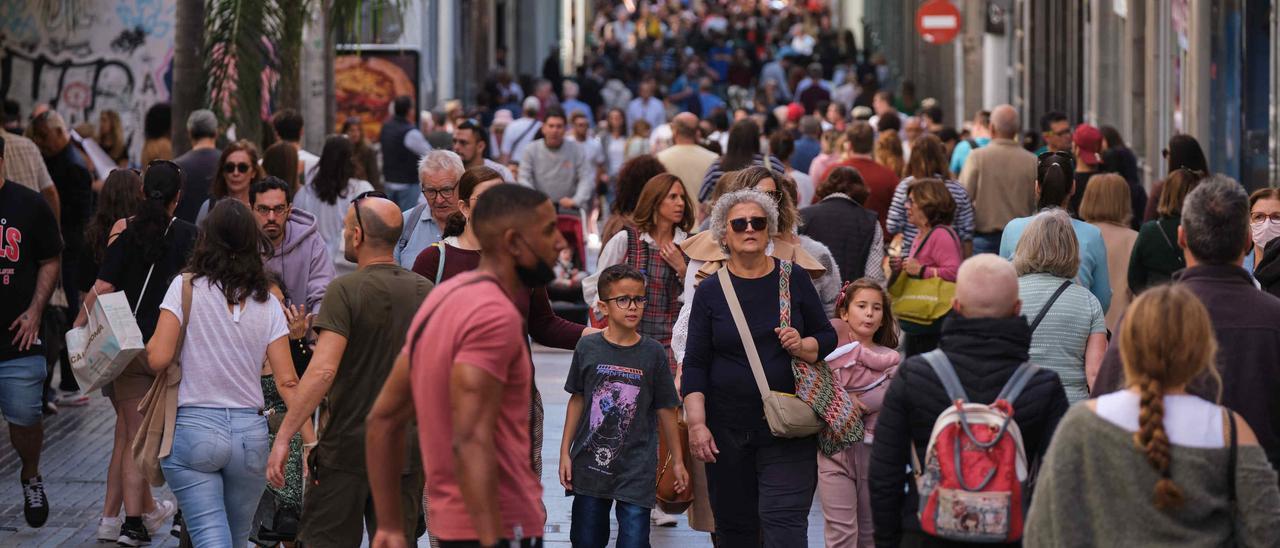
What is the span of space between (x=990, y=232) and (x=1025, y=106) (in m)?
15.7

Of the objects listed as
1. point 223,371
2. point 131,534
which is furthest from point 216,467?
point 131,534

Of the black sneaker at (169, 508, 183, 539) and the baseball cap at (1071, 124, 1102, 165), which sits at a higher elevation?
the baseball cap at (1071, 124, 1102, 165)

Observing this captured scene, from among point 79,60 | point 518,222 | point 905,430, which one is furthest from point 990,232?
point 79,60

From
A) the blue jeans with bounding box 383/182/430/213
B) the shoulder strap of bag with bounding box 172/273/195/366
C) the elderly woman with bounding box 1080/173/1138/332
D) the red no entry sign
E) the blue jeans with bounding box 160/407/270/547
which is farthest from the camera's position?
the red no entry sign

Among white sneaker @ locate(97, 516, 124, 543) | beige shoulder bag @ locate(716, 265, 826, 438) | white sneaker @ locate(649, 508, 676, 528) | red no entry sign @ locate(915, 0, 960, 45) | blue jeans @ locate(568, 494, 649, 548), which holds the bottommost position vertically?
white sneaker @ locate(649, 508, 676, 528)

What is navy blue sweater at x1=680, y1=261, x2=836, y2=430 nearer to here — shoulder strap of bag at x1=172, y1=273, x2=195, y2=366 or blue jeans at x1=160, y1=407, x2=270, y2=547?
blue jeans at x1=160, y1=407, x2=270, y2=547

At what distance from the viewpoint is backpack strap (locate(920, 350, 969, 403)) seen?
16.6ft

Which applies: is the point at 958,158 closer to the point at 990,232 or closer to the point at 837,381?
the point at 990,232

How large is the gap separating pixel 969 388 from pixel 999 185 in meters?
8.18

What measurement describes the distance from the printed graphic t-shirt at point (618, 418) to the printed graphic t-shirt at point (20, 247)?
3038 mm

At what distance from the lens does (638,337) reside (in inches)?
283

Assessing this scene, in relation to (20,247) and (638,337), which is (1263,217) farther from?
(20,247)

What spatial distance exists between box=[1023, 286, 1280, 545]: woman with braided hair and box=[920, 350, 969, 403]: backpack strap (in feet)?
2.02

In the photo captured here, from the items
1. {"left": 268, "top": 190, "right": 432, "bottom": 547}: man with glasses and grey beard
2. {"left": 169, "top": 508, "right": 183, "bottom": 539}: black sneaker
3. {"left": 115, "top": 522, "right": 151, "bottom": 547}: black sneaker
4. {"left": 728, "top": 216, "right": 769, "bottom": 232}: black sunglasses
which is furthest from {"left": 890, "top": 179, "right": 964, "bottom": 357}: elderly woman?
{"left": 268, "top": 190, "right": 432, "bottom": 547}: man with glasses and grey beard
